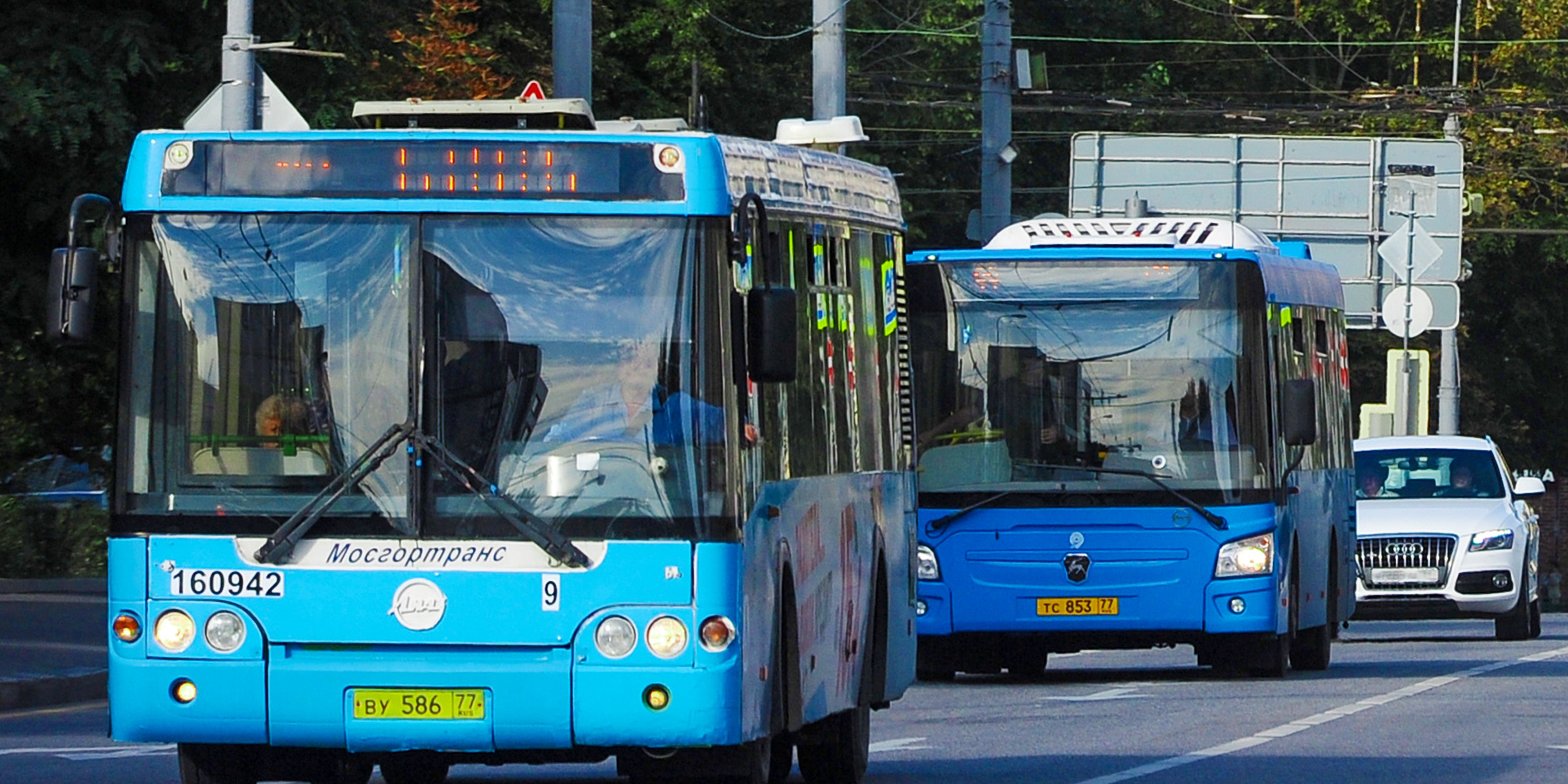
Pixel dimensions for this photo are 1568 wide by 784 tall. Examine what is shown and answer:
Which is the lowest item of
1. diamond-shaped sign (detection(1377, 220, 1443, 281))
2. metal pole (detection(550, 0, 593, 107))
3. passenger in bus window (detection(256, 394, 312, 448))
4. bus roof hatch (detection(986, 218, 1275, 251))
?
passenger in bus window (detection(256, 394, 312, 448))

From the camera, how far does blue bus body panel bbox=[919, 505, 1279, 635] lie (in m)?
21.4

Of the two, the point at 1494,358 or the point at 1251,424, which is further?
the point at 1494,358

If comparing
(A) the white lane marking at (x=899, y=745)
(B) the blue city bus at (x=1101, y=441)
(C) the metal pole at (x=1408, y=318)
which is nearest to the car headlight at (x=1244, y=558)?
(B) the blue city bus at (x=1101, y=441)

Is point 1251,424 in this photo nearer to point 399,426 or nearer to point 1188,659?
point 1188,659

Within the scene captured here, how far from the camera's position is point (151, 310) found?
11.0 m

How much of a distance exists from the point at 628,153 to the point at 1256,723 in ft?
25.6

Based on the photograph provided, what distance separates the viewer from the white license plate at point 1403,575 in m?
30.5

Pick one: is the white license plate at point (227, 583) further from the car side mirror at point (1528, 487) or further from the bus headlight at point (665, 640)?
the car side mirror at point (1528, 487)

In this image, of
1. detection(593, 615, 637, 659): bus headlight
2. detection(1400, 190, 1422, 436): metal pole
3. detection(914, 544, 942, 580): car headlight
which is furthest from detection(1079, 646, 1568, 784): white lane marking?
detection(1400, 190, 1422, 436): metal pole

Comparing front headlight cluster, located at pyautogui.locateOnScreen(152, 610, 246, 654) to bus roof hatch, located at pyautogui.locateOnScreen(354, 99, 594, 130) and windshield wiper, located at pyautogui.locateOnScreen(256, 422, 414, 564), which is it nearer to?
windshield wiper, located at pyautogui.locateOnScreen(256, 422, 414, 564)

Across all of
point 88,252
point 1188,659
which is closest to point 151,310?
point 88,252

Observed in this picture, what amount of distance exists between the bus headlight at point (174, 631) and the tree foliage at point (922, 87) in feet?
45.2

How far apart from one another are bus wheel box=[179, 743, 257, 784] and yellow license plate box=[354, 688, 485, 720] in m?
0.80

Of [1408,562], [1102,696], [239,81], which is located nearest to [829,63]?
[1408,562]
